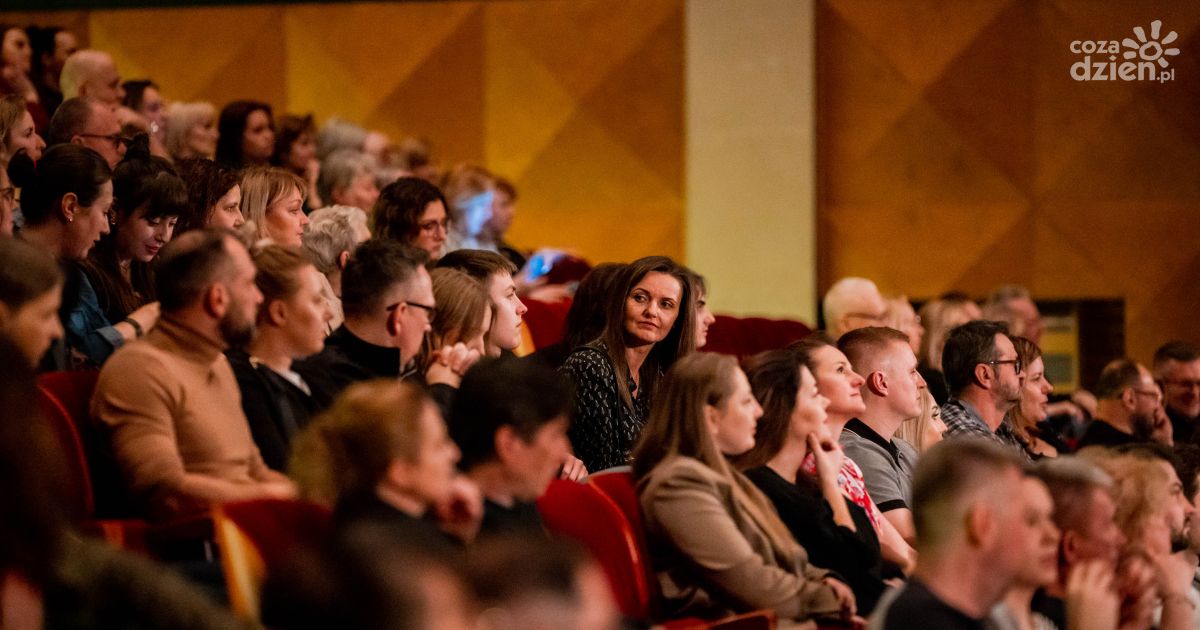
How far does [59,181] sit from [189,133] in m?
2.47

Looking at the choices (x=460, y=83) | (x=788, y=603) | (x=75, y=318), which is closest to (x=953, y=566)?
(x=788, y=603)

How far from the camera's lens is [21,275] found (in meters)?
2.36

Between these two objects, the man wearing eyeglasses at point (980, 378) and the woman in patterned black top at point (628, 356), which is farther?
the man wearing eyeglasses at point (980, 378)

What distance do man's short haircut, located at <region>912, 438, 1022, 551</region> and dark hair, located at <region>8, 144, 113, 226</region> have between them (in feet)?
6.31

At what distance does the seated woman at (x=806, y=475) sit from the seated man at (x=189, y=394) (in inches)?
40.9

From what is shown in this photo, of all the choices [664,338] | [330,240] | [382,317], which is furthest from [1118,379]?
[382,317]

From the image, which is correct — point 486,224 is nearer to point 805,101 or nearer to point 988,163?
point 805,101

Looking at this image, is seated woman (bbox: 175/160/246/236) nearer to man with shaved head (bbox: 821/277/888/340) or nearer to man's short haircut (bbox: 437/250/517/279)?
man's short haircut (bbox: 437/250/517/279)

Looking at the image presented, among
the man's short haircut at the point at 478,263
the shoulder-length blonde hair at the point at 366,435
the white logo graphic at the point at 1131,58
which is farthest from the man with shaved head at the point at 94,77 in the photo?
the white logo graphic at the point at 1131,58

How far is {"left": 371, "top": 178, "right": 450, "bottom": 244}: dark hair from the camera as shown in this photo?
4512mm

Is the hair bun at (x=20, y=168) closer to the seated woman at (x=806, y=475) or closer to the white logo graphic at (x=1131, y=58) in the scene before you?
the seated woman at (x=806, y=475)

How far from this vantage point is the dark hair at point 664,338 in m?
4.04

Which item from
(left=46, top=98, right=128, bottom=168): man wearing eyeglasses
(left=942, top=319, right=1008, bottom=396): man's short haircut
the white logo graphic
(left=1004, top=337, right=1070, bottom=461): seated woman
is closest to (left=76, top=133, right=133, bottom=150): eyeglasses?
(left=46, top=98, right=128, bottom=168): man wearing eyeglasses

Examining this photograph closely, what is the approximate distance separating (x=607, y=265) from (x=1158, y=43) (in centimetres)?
401
